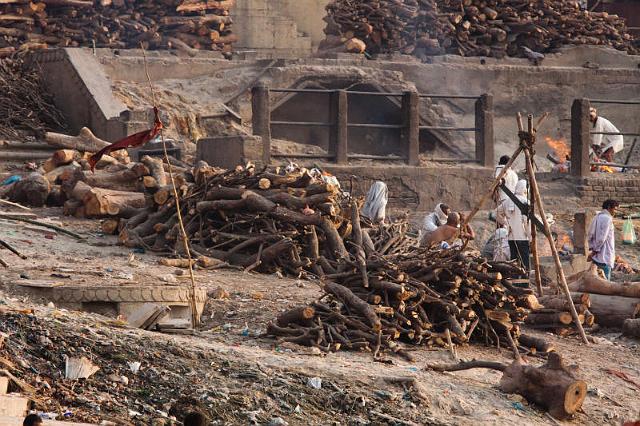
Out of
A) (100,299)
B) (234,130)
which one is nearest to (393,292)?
(100,299)

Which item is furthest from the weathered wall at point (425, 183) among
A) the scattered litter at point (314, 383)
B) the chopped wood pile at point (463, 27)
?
the scattered litter at point (314, 383)

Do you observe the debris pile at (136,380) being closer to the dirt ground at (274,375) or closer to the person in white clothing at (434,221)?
the dirt ground at (274,375)

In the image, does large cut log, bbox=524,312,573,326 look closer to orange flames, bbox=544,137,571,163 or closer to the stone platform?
the stone platform

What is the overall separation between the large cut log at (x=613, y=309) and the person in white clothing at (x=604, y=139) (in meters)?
9.81

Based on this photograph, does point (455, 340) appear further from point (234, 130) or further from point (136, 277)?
point (234, 130)

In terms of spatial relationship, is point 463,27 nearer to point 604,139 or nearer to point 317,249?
point 604,139

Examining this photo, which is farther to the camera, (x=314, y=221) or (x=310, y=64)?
(x=310, y=64)

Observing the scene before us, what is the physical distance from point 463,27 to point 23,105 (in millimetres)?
9512

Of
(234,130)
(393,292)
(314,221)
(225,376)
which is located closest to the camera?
(225,376)

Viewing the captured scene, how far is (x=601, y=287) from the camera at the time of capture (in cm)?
1545

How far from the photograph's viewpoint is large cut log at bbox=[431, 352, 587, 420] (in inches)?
442

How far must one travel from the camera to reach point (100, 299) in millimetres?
12062

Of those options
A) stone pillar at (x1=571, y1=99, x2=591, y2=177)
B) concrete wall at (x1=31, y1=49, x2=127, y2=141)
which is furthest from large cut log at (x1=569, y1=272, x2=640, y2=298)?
stone pillar at (x1=571, y1=99, x2=591, y2=177)

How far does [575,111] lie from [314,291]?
11.0 metres
